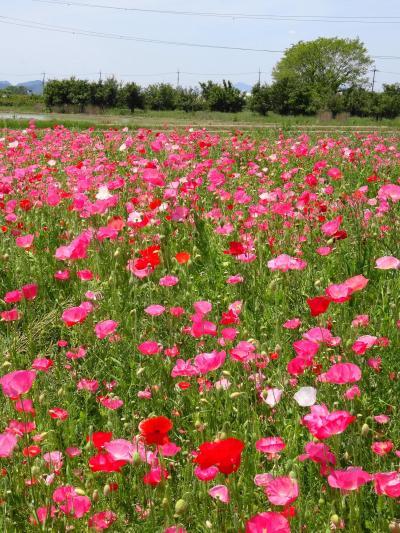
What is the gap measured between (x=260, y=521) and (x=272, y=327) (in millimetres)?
1480

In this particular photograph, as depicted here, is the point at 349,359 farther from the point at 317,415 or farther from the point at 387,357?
the point at 317,415

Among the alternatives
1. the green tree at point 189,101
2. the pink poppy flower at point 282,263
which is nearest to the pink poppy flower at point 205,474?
the pink poppy flower at point 282,263

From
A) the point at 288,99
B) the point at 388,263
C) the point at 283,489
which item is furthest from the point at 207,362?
the point at 288,99

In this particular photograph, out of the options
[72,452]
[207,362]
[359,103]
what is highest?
[359,103]

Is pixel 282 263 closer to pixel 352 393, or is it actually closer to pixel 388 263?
pixel 388 263

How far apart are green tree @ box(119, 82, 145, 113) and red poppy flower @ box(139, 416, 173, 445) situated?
186ft

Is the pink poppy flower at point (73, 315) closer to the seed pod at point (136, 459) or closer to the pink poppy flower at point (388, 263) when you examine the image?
the seed pod at point (136, 459)

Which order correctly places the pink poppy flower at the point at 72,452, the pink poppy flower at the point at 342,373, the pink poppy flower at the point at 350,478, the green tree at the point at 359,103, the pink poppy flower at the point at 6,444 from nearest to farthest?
the pink poppy flower at the point at 350,478
the pink poppy flower at the point at 6,444
the pink poppy flower at the point at 342,373
the pink poppy flower at the point at 72,452
the green tree at the point at 359,103

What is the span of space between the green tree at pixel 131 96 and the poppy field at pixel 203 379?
179 feet

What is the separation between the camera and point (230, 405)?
192 cm

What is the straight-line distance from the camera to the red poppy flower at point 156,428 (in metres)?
1.32

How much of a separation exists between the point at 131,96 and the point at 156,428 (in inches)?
2306

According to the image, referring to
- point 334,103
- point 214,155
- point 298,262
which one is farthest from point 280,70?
point 298,262

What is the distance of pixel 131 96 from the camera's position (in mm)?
57406
